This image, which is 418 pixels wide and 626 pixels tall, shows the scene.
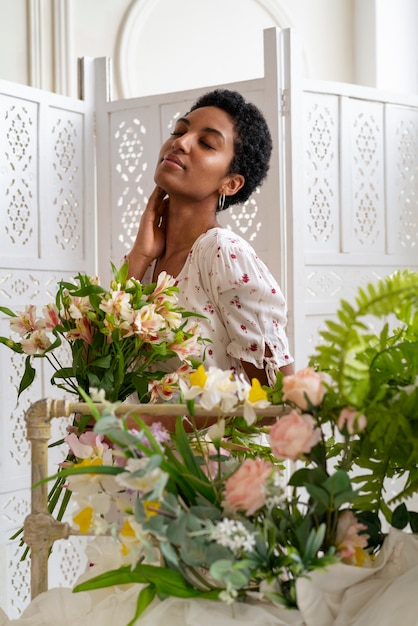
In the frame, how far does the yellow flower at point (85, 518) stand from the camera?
0.97 m

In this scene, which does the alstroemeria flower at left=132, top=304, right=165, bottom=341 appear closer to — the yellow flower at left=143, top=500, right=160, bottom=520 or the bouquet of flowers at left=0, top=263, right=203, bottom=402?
the bouquet of flowers at left=0, top=263, right=203, bottom=402

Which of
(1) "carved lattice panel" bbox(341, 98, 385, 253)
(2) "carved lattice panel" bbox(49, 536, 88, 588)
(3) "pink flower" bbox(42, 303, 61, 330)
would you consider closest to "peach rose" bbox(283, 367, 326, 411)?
(3) "pink flower" bbox(42, 303, 61, 330)

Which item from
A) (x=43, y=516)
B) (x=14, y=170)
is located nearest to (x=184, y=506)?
(x=43, y=516)

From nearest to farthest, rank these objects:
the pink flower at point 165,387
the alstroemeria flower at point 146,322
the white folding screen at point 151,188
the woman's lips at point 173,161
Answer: the alstroemeria flower at point 146,322 → the pink flower at point 165,387 → the woman's lips at point 173,161 → the white folding screen at point 151,188

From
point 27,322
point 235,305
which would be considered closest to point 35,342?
point 27,322

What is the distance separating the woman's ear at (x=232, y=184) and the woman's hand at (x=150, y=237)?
16cm

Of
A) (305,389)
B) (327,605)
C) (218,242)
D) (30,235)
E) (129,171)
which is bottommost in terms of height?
(327,605)

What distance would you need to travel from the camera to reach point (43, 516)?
3.49 feet

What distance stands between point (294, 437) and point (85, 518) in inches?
9.4

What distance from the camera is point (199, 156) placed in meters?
1.99

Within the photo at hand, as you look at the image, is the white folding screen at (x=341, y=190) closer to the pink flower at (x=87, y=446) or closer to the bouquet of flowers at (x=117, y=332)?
the bouquet of flowers at (x=117, y=332)

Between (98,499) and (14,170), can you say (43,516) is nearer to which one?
(98,499)

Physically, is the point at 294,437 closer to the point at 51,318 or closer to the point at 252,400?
the point at 252,400

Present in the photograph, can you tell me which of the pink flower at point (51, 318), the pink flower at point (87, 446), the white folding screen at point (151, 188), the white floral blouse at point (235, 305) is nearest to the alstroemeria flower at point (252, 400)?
the pink flower at point (87, 446)
